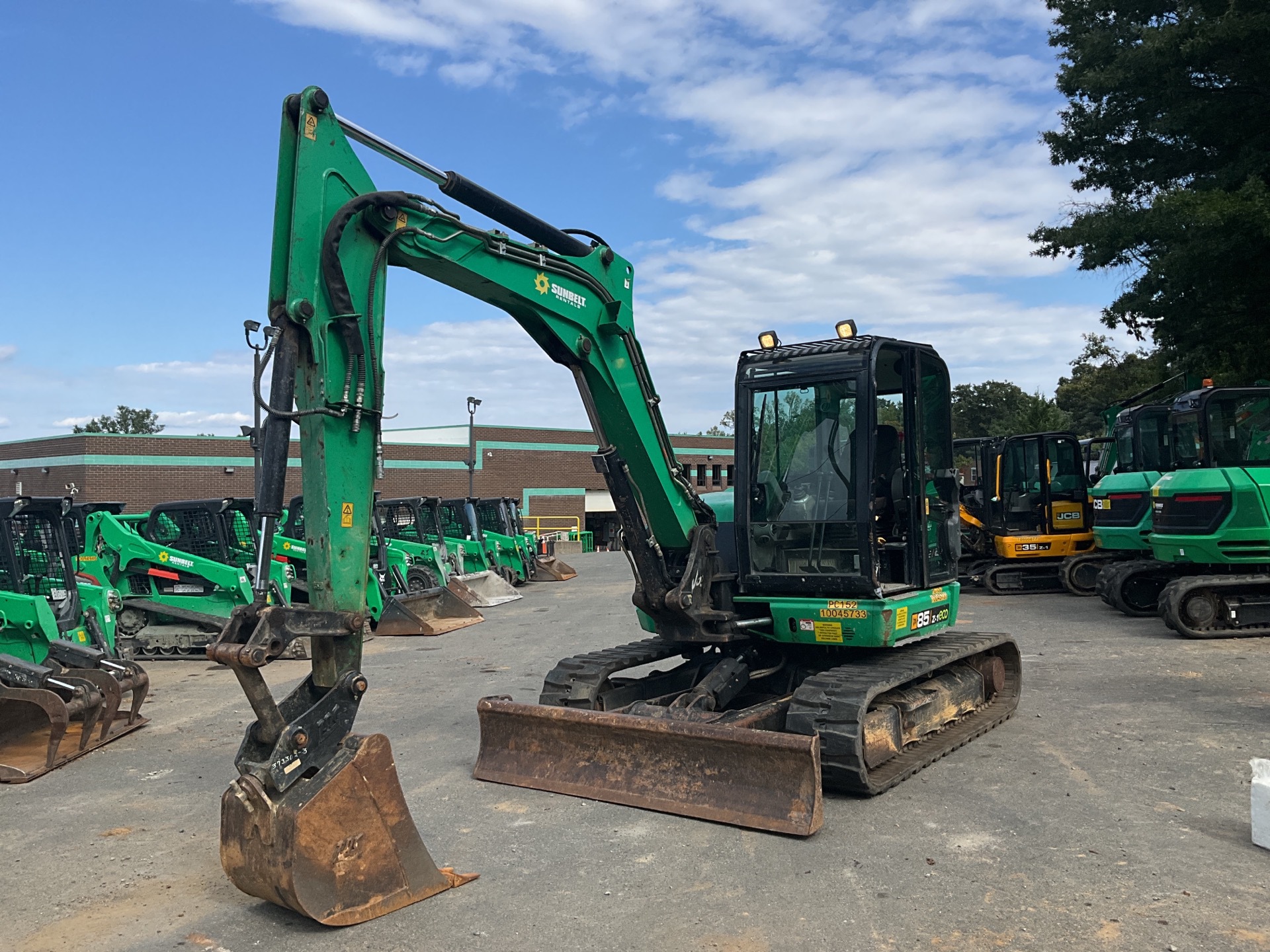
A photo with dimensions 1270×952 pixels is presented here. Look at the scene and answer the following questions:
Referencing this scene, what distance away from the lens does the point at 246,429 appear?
6.05 m

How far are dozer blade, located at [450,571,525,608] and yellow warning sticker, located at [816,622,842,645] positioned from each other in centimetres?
1285

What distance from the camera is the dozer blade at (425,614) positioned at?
1548cm

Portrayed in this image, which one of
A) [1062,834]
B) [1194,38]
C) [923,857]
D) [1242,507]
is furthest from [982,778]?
[1194,38]

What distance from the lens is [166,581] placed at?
1378 cm

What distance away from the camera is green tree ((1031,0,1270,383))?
15219 millimetres

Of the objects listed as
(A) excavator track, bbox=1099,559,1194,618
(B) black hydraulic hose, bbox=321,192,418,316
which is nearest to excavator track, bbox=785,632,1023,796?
(B) black hydraulic hose, bbox=321,192,418,316

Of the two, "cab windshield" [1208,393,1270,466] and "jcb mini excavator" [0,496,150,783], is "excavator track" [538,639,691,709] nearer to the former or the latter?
"jcb mini excavator" [0,496,150,783]

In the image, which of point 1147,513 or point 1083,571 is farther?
point 1083,571

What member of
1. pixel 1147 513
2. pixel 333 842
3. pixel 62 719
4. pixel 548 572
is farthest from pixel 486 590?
pixel 333 842

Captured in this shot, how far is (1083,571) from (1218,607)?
486 cm

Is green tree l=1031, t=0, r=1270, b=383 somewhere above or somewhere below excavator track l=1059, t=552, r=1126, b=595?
above

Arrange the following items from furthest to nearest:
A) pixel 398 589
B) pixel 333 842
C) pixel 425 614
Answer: pixel 398 589 → pixel 425 614 → pixel 333 842

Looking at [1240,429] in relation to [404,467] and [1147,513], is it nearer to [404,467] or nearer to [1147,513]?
[1147,513]

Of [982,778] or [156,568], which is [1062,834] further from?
[156,568]
